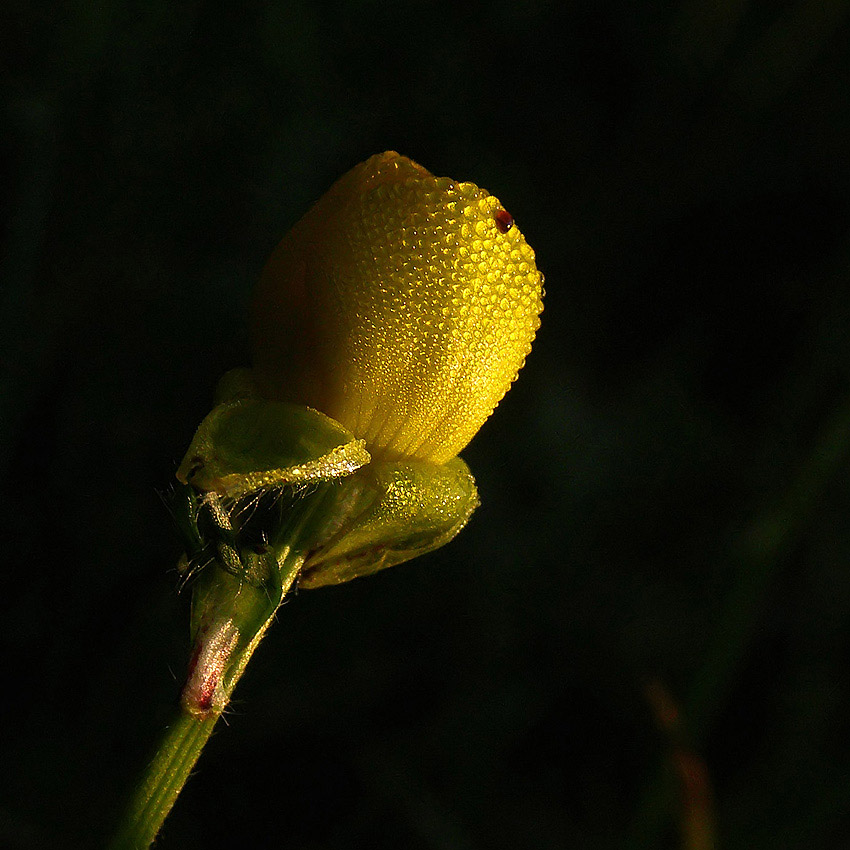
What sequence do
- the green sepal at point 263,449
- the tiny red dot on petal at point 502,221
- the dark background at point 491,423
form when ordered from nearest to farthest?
the green sepal at point 263,449
the tiny red dot on petal at point 502,221
the dark background at point 491,423

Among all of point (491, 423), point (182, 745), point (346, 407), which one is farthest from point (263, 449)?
point (491, 423)

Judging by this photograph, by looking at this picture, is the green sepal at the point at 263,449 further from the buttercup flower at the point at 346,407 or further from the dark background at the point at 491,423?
the dark background at the point at 491,423

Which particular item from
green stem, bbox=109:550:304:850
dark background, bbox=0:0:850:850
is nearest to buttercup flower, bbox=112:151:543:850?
green stem, bbox=109:550:304:850

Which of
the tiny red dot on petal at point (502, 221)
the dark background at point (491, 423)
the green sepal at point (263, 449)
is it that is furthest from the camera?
the dark background at point (491, 423)

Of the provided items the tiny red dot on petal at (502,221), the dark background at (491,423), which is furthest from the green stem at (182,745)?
the dark background at (491,423)

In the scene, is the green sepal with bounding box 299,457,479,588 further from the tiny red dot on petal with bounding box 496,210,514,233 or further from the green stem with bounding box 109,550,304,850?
the tiny red dot on petal with bounding box 496,210,514,233

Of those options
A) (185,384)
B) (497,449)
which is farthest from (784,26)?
(185,384)

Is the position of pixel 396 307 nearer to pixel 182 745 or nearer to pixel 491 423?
pixel 182 745
